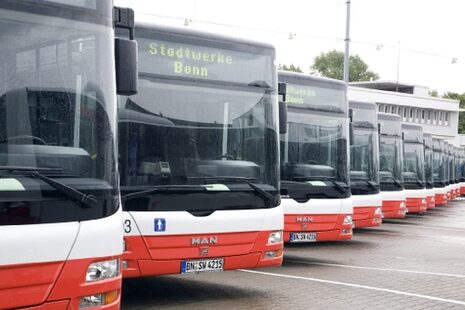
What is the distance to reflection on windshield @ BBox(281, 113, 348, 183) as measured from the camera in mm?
13352

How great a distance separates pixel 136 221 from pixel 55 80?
2639 millimetres

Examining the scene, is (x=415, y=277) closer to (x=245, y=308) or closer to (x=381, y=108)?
(x=245, y=308)

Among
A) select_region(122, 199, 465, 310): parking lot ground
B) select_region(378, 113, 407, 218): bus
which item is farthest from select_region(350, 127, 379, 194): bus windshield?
select_region(378, 113, 407, 218): bus

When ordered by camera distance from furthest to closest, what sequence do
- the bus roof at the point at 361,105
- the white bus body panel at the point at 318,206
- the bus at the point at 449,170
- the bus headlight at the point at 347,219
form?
the bus at the point at 449,170, the bus roof at the point at 361,105, the bus headlight at the point at 347,219, the white bus body panel at the point at 318,206

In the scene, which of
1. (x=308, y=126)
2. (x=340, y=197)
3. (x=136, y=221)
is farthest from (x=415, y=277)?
(x=136, y=221)

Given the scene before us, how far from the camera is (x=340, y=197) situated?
1364 centimetres

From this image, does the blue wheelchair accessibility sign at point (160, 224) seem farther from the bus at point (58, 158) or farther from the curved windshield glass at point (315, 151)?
the curved windshield glass at point (315, 151)

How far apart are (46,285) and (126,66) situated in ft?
6.14

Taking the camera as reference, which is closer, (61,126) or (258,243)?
(61,126)

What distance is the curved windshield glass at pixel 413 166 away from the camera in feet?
85.5

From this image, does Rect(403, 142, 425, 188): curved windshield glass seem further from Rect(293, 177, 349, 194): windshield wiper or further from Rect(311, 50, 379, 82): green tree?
Rect(311, 50, 379, 82): green tree

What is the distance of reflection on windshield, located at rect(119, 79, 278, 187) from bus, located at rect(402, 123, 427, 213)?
57.1 ft

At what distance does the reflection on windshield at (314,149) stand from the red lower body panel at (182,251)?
14.2 feet

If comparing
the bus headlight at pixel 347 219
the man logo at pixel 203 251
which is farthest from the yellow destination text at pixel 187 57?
the bus headlight at pixel 347 219
